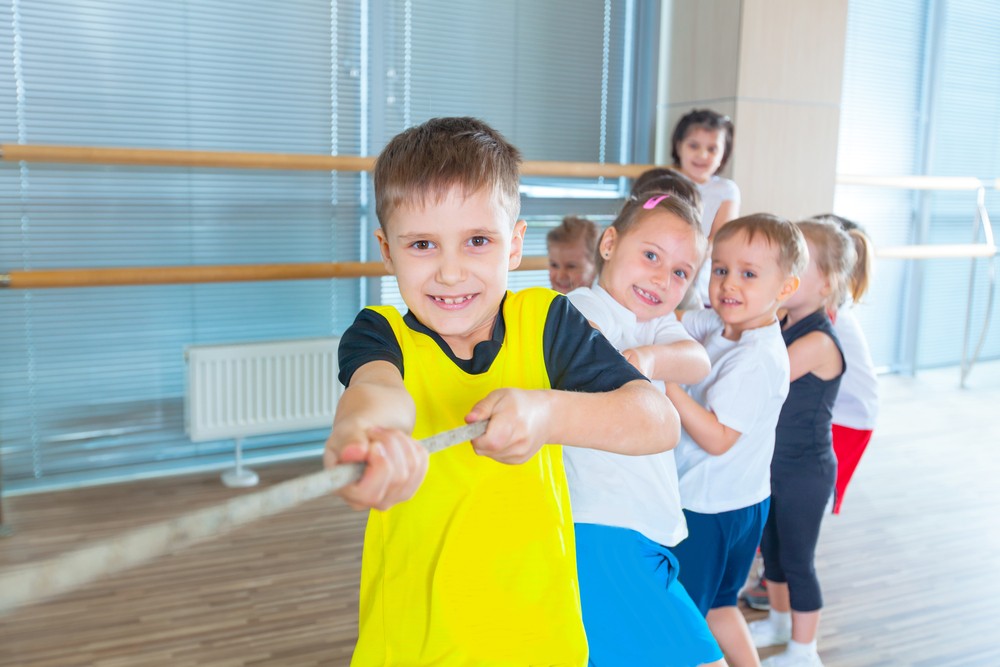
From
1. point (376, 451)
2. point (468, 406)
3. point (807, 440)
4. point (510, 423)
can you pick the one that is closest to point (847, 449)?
point (807, 440)

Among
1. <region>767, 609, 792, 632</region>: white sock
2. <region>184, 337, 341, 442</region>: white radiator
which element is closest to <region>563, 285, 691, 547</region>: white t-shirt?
<region>767, 609, 792, 632</region>: white sock

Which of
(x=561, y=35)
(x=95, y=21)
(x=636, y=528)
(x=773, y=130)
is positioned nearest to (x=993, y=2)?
(x=773, y=130)

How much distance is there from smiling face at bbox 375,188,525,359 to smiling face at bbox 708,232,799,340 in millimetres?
803

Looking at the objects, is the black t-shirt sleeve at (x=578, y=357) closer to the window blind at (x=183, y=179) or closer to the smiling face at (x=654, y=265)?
the smiling face at (x=654, y=265)

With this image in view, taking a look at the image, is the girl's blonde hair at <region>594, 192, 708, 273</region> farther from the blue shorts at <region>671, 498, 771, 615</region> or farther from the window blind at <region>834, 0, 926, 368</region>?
the window blind at <region>834, 0, 926, 368</region>

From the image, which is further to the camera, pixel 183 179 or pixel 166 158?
pixel 183 179

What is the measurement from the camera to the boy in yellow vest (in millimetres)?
896

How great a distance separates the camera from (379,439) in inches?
25.9

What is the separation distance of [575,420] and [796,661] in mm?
1360

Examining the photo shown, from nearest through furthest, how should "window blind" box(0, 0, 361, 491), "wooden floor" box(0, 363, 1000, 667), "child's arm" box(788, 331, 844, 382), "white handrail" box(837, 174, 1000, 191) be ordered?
"child's arm" box(788, 331, 844, 382) → "wooden floor" box(0, 363, 1000, 667) → "window blind" box(0, 0, 361, 491) → "white handrail" box(837, 174, 1000, 191)

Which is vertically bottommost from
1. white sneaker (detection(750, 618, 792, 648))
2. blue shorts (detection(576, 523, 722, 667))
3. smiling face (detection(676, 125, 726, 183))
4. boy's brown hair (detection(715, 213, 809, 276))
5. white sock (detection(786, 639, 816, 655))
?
white sneaker (detection(750, 618, 792, 648))

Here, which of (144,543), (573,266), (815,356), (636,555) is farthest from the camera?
(573,266)

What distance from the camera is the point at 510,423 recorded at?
76 cm

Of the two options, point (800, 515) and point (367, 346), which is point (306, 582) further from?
point (367, 346)
